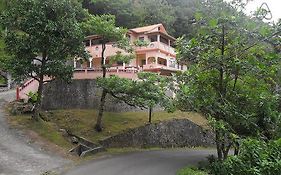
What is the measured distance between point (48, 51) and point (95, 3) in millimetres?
20961

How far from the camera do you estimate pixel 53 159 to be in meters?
15.6

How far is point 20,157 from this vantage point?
49.6 feet

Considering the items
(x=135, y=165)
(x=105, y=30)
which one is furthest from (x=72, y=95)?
(x=135, y=165)

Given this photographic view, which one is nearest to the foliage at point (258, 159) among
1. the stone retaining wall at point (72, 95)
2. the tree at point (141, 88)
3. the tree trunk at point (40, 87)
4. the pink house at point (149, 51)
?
the tree at point (141, 88)

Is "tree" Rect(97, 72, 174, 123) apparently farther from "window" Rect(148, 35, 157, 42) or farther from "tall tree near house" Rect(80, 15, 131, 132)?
"window" Rect(148, 35, 157, 42)

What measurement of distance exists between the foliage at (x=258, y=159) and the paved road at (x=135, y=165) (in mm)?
5805

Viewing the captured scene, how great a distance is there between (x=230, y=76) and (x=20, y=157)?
9.77 m

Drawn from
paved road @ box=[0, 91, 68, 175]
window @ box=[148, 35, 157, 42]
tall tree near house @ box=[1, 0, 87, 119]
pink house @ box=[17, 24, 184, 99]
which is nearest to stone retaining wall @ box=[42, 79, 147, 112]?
tall tree near house @ box=[1, 0, 87, 119]

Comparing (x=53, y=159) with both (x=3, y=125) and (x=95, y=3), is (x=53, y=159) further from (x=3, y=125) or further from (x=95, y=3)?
(x=95, y=3)

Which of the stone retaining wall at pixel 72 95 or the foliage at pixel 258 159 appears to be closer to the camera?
the foliage at pixel 258 159

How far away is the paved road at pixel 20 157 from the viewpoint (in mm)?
13533

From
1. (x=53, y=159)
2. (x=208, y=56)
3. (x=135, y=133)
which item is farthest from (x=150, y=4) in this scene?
(x=208, y=56)

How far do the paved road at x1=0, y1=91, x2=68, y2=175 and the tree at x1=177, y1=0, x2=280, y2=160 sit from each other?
21.6ft

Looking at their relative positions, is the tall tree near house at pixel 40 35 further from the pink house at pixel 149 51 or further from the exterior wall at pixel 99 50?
the exterior wall at pixel 99 50
